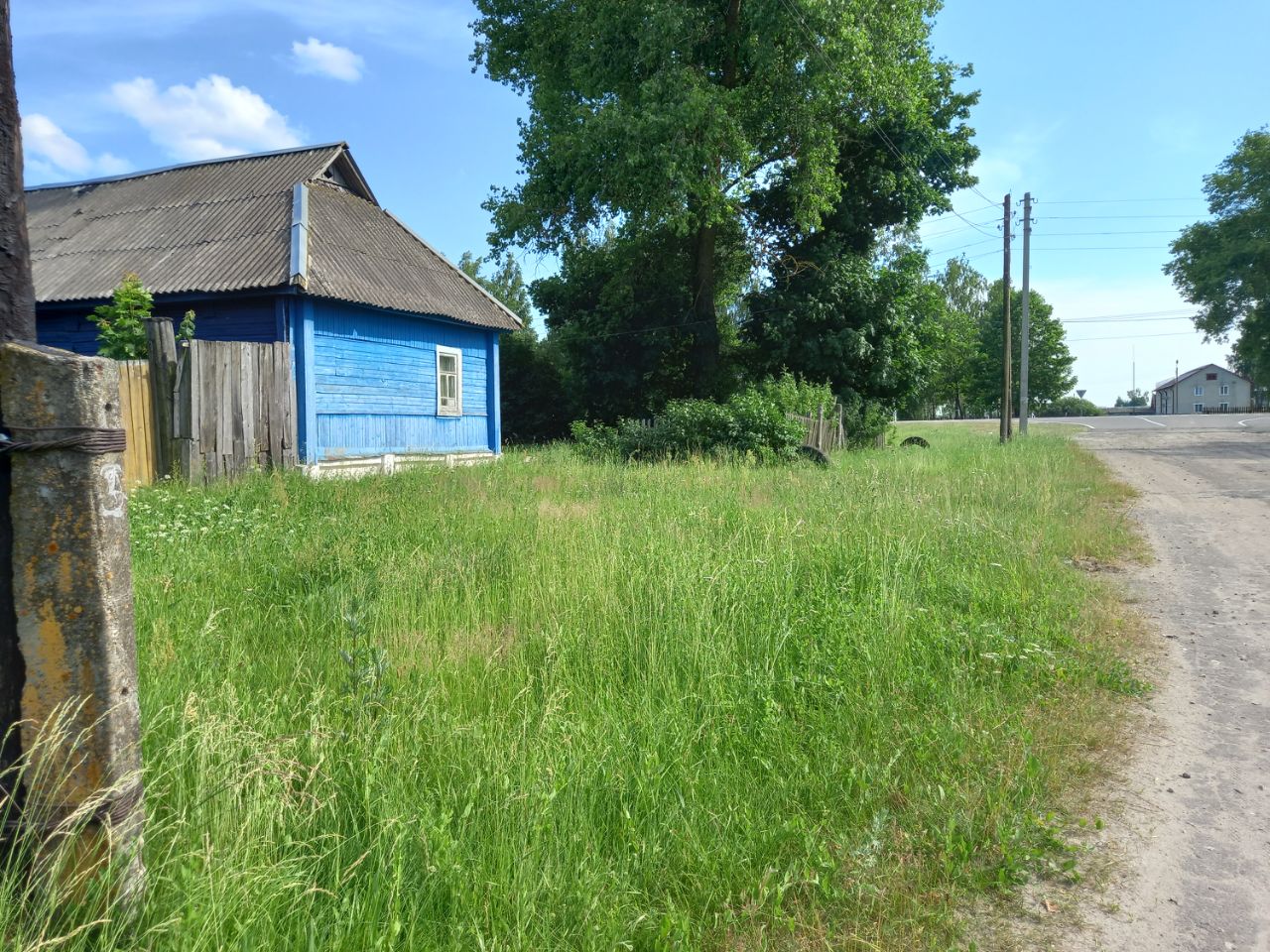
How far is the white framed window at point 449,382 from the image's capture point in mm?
17438

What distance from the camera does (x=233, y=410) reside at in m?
11.5

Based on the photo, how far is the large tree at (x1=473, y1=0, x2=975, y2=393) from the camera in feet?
63.7

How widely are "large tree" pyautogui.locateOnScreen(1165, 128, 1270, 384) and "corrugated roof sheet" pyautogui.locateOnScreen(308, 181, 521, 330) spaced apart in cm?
4120

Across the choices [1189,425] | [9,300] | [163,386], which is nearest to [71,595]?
[9,300]

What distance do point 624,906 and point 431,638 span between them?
212 centimetres

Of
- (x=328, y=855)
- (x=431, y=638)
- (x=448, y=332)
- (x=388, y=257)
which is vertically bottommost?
(x=328, y=855)

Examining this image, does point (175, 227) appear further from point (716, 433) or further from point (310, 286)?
point (716, 433)

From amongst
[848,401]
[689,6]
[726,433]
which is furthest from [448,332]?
[848,401]

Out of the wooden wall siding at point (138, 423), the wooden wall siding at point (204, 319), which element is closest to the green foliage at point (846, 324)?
the wooden wall siding at point (204, 319)

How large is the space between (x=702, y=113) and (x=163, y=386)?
13547 millimetres

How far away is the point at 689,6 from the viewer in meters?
20.5

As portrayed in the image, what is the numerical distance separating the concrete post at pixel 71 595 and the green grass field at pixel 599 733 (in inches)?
8.3

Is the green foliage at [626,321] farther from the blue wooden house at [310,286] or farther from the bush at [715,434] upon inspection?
the bush at [715,434]

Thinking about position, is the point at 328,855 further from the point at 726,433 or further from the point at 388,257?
the point at 388,257
